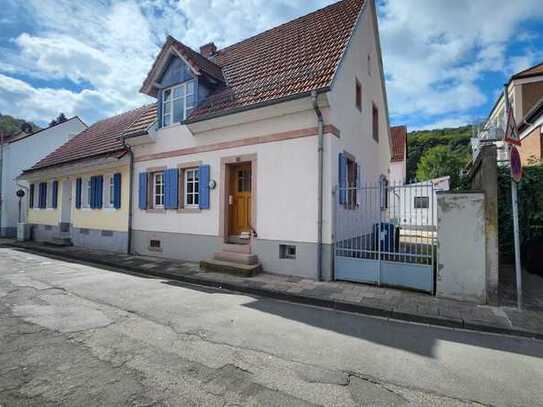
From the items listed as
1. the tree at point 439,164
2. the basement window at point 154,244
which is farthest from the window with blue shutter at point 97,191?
the tree at point 439,164

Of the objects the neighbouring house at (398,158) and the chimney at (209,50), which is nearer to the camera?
the chimney at (209,50)

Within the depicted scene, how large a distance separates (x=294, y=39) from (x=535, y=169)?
8288mm

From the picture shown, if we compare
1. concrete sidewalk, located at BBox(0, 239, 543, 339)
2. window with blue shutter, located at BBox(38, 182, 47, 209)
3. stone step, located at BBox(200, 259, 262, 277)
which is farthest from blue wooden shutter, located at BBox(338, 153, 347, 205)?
window with blue shutter, located at BBox(38, 182, 47, 209)

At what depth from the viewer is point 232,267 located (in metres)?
7.80

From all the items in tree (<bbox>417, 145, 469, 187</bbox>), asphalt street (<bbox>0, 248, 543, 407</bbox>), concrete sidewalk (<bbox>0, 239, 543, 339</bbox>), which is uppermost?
tree (<bbox>417, 145, 469, 187</bbox>)

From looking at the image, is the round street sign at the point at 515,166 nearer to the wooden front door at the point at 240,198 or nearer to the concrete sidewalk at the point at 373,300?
the concrete sidewalk at the point at 373,300

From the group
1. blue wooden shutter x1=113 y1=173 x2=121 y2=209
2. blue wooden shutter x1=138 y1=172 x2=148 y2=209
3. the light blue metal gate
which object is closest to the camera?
the light blue metal gate

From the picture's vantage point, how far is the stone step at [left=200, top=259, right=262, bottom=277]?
7.59 meters

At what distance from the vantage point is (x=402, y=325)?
189 inches

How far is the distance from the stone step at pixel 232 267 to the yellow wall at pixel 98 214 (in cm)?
507

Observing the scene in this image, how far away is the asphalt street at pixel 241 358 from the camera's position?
2795 mm

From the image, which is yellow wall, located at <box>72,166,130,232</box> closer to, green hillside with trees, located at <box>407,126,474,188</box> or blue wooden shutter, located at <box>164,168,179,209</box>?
blue wooden shutter, located at <box>164,168,179,209</box>

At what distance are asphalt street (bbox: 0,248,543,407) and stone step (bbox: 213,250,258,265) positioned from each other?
225 cm

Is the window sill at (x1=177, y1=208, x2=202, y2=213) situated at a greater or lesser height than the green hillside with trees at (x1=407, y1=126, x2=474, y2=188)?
lesser
